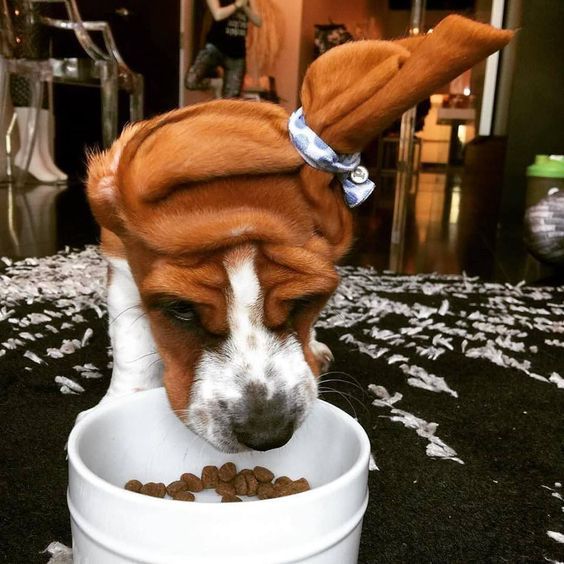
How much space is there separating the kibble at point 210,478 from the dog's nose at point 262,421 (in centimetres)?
10

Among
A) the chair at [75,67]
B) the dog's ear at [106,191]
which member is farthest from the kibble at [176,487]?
the chair at [75,67]

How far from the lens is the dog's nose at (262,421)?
0.84 m

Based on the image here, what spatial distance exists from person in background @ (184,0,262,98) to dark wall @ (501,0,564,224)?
2.22 metres

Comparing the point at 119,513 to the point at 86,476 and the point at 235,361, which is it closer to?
the point at 86,476

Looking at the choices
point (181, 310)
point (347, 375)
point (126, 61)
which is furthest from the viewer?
point (126, 61)

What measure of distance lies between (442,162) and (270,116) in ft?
35.5

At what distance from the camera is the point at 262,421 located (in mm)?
845

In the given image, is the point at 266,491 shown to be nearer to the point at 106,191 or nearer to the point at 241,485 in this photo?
the point at 241,485

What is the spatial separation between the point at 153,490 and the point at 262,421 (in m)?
0.16

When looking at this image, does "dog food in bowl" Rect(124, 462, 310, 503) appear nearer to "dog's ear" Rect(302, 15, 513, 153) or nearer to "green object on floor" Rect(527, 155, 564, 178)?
"dog's ear" Rect(302, 15, 513, 153)

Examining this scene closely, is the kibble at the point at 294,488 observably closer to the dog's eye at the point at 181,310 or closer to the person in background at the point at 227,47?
the dog's eye at the point at 181,310

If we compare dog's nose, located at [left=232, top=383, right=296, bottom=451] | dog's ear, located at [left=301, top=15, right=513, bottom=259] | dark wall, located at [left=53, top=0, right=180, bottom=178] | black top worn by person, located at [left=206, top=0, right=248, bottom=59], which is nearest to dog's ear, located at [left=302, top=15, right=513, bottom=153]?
dog's ear, located at [left=301, top=15, right=513, bottom=259]

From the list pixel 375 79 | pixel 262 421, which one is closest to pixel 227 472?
pixel 262 421

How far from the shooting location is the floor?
2.85 metres
